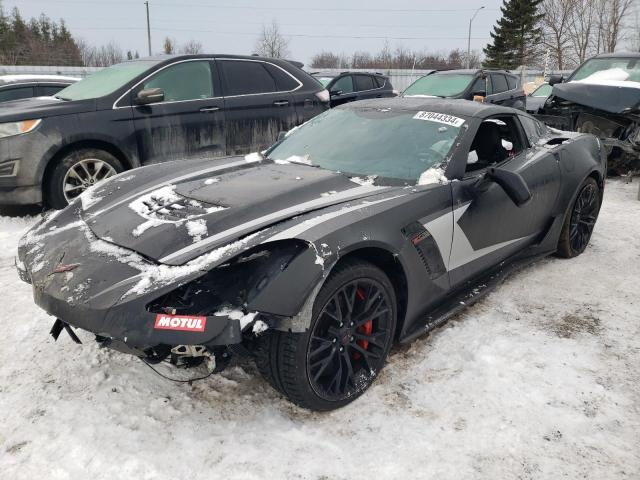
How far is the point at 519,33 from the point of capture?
143 ft

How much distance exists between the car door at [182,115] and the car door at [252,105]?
0.14 m

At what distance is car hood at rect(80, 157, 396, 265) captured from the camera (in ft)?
7.17

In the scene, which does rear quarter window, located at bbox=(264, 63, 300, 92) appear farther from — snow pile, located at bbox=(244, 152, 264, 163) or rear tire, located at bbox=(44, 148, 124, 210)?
snow pile, located at bbox=(244, 152, 264, 163)

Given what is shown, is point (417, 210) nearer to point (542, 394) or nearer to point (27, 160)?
point (542, 394)

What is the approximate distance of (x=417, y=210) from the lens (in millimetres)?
2602

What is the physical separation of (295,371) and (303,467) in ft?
1.24

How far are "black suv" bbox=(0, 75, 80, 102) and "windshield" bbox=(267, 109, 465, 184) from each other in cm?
624

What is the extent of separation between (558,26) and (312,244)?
156 feet

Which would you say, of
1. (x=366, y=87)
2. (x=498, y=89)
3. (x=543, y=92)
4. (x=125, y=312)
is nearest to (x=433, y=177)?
(x=125, y=312)

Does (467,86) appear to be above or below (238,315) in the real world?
above

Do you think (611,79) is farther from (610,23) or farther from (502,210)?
(610,23)

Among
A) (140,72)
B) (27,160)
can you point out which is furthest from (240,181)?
(140,72)

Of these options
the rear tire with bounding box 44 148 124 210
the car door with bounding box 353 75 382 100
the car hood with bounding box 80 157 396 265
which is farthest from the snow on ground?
the car door with bounding box 353 75 382 100

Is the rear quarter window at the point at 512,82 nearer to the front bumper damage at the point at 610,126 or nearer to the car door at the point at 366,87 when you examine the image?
the car door at the point at 366,87
